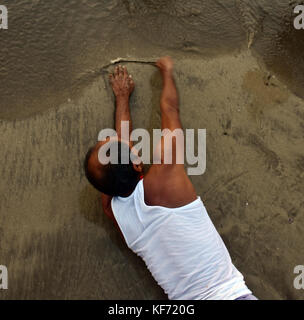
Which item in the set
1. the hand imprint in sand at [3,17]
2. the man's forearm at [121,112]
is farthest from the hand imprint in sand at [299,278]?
the hand imprint in sand at [3,17]

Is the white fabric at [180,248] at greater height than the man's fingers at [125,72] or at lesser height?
lesser

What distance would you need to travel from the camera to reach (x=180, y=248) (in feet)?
4.71

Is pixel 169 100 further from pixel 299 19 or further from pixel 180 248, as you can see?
pixel 299 19

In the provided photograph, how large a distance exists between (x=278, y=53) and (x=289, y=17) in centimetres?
25

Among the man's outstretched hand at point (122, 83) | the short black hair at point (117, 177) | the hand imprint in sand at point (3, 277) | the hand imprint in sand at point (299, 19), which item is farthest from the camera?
the hand imprint in sand at point (299, 19)

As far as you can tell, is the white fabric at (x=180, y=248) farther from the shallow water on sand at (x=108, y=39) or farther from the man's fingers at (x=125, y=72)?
the shallow water on sand at (x=108, y=39)

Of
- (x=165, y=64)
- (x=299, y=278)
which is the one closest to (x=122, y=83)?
(x=165, y=64)

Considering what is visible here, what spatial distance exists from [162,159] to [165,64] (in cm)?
62

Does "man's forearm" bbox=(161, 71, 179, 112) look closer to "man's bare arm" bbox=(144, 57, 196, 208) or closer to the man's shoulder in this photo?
"man's bare arm" bbox=(144, 57, 196, 208)

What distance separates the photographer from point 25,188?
1.77 meters

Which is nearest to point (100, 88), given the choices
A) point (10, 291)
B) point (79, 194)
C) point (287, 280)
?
point (79, 194)

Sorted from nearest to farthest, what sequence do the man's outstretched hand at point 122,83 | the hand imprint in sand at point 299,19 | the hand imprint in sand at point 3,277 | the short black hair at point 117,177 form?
the short black hair at point 117,177 → the hand imprint in sand at point 3,277 → the man's outstretched hand at point 122,83 → the hand imprint in sand at point 299,19

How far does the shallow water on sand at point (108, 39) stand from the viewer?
1.83m

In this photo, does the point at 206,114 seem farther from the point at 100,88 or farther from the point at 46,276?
the point at 46,276
